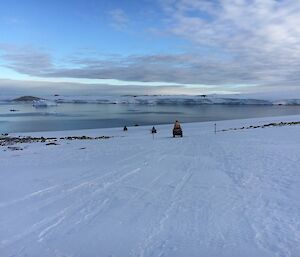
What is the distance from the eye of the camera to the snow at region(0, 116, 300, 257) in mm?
5207

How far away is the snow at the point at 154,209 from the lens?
5207 mm

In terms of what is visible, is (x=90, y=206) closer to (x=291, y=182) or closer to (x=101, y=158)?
(x=291, y=182)

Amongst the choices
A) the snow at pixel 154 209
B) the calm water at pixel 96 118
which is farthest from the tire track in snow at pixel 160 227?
the calm water at pixel 96 118

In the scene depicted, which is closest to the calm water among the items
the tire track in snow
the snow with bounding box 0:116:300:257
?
the snow with bounding box 0:116:300:257

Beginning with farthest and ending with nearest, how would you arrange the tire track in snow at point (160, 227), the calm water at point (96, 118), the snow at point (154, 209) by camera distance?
the calm water at point (96, 118) < the snow at point (154, 209) < the tire track in snow at point (160, 227)

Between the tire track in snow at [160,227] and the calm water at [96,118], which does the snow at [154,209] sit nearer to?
the tire track in snow at [160,227]

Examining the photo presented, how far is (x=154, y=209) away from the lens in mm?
6789

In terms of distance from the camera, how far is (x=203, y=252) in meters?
5.00

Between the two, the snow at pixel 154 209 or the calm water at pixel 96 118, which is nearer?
the snow at pixel 154 209

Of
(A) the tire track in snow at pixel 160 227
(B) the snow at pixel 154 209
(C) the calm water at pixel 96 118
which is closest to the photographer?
(A) the tire track in snow at pixel 160 227

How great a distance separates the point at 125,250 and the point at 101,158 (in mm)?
8585

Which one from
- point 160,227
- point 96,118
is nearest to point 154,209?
point 160,227

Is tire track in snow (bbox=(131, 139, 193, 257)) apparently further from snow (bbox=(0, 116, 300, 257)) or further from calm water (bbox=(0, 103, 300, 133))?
calm water (bbox=(0, 103, 300, 133))

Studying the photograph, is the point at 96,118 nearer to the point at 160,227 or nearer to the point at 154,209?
the point at 154,209
